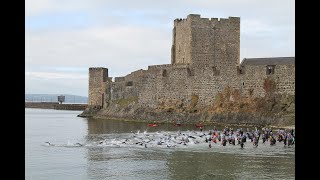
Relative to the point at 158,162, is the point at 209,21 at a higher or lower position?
higher

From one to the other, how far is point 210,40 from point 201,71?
6.80m

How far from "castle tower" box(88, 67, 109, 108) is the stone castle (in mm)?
6584

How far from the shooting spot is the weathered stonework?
4355 cm

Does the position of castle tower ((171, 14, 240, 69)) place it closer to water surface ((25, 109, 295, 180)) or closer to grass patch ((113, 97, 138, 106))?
grass patch ((113, 97, 138, 106))

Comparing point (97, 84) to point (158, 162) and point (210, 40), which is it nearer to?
point (210, 40)

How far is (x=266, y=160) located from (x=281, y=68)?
21.7 m

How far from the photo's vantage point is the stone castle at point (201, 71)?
43.3 meters

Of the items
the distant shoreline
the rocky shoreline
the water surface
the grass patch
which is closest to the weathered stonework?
the grass patch

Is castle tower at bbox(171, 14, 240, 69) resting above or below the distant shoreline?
above

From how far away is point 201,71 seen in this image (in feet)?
154

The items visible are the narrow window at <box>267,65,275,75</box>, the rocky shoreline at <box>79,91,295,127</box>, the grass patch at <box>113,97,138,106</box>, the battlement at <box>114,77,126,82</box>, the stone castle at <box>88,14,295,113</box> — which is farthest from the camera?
the battlement at <box>114,77,126,82</box>

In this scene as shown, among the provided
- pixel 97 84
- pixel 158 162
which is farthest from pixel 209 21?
pixel 158 162

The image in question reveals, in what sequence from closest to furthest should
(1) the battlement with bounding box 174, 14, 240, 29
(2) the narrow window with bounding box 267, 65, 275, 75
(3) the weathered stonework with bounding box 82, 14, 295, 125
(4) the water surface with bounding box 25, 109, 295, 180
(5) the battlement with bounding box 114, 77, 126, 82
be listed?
(4) the water surface with bounding box 25, 109, 295, 180 → (2) the narrow window with bounding box 267, 65, 275, 75 → (3) the weathered stonework with bounding box 82, 14, 295, 125 → (1) the battlement with bounding box 174, 14, 240, 29 → (5) the battlement with bounding box 114, 77, 126, 82
